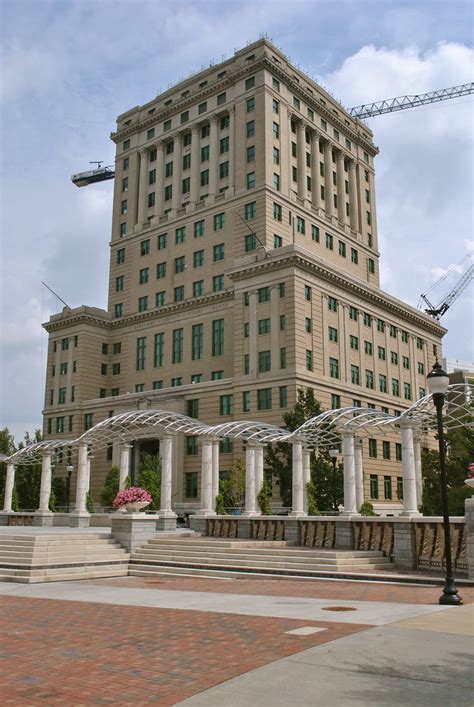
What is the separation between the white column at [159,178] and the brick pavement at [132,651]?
209 ft

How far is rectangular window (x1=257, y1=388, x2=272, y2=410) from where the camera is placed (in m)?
54.2

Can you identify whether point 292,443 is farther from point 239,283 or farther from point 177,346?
point 177,346

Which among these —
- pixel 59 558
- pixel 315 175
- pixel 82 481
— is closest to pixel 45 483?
pixel 82 481

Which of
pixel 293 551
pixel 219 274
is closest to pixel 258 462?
pixel 293 551

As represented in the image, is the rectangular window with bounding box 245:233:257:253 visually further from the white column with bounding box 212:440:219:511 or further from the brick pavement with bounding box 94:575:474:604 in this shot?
the brick pavement with bounding box 94:575:474:604

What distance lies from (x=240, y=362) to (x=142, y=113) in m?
38.6

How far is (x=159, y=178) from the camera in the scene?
244 ft

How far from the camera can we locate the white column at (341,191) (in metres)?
73.8

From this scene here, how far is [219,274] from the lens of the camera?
212 ft

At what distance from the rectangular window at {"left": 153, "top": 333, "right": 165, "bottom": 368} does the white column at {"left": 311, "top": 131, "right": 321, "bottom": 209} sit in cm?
2174

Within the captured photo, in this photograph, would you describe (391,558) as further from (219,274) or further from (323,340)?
(219,274)

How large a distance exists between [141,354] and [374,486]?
27975 millimetres

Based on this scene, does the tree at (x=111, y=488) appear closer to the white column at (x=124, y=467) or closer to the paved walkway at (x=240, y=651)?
the white column at (x=124, y=467)

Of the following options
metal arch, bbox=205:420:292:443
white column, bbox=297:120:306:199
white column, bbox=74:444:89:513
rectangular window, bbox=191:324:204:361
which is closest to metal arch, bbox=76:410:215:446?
metal arch, bbox=205:420:292:443
